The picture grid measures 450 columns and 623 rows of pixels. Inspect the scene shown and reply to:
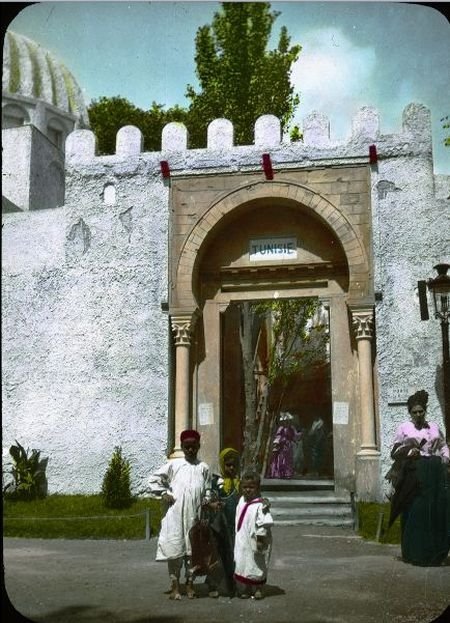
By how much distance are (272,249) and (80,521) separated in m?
4.80

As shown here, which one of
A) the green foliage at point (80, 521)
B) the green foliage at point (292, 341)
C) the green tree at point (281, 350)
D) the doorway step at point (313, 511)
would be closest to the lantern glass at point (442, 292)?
the doorway step at point (313, 511)

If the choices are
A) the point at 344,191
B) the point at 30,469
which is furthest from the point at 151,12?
the point at 30,469

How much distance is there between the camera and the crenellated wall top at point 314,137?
9.85m

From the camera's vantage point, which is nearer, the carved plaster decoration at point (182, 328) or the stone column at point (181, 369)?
the stone column at point (181, 369)

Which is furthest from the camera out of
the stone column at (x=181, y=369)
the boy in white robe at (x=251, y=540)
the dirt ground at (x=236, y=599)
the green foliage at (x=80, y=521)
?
the stone column at (x=181, y=369)

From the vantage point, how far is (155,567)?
6.20 meters

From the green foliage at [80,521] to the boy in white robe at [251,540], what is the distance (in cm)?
268

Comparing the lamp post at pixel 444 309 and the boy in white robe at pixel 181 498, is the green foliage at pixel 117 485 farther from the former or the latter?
the lamp post at pixel 444 309

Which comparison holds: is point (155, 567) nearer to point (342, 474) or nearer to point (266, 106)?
point (342, 474)

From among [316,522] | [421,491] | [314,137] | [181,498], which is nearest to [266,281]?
[314,137]

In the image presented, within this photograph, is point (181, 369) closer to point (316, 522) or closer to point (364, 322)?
point (364, 322)

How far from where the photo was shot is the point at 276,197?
393 inches

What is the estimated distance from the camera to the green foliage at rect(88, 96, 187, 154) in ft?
62.4

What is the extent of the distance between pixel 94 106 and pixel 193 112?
8.51m
